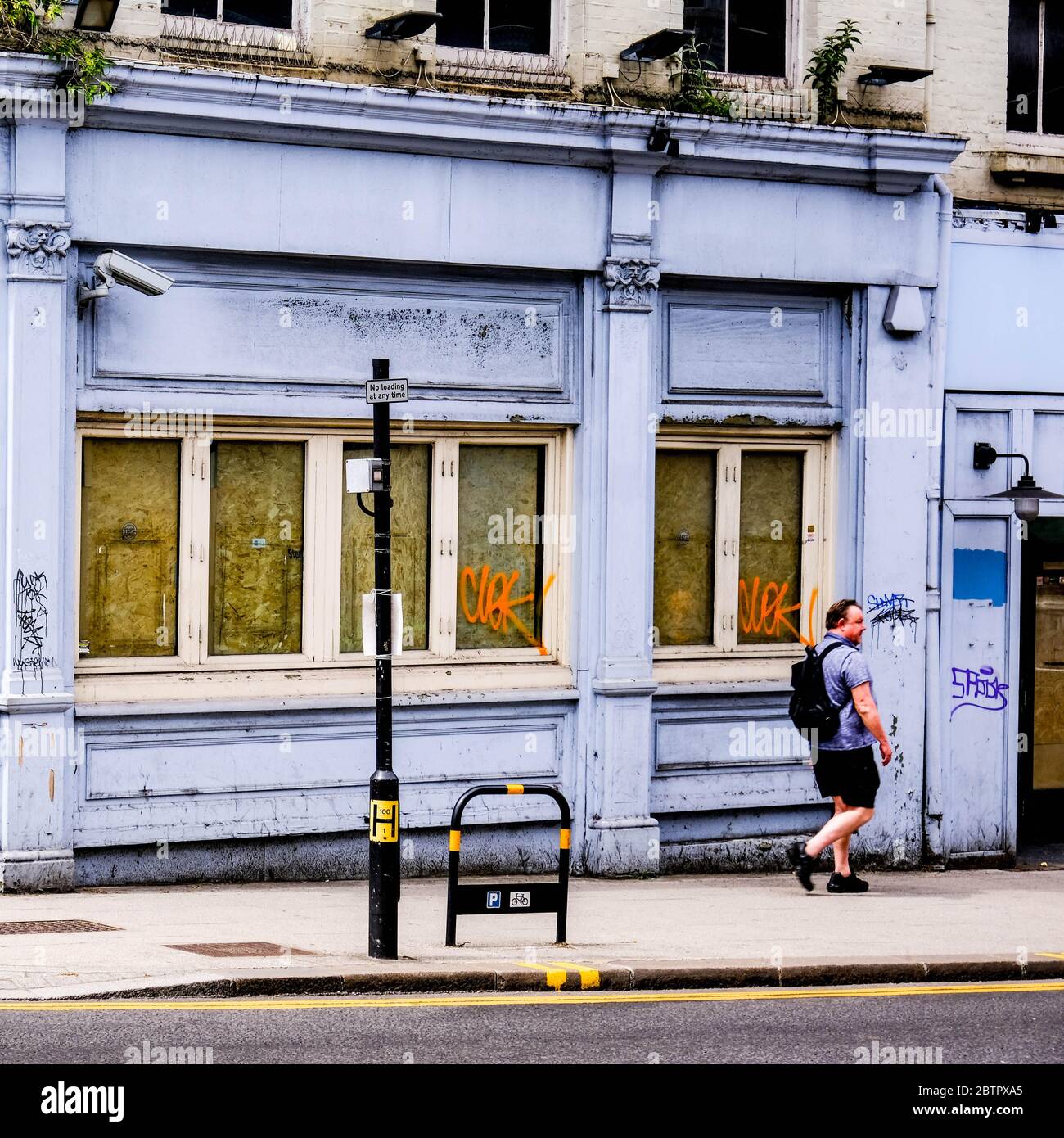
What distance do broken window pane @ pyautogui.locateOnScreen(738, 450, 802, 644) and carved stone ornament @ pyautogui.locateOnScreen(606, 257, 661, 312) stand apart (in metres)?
1.69

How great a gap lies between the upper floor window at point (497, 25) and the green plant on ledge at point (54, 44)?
2813 mm

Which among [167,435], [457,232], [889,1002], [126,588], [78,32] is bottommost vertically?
[889,1002]

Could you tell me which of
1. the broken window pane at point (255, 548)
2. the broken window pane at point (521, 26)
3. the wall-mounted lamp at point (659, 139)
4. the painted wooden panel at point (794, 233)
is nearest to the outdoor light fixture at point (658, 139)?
the wall-mounted lamp at point (659, 139)

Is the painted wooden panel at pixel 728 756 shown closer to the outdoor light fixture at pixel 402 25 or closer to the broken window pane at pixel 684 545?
the broken window pane at pixel 684 545

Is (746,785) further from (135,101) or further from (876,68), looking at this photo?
(135,101)

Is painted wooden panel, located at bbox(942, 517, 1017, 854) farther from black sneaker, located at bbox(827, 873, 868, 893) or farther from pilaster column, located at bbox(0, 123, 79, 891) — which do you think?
pilaster column, located at bbox(0, 123, 79, 891)

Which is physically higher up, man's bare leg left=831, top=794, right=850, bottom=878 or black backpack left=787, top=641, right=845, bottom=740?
black backpack left=787, top=641, right=845, bottom=740

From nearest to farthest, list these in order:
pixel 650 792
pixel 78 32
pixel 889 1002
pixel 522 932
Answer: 1. pixel 889 1002
2. pixel 522 932
3. pixel 78 32
4. pixel 650 792

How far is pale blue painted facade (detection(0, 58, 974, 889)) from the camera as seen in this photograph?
42.0 feet

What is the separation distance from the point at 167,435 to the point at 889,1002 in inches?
248

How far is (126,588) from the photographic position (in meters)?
13.3

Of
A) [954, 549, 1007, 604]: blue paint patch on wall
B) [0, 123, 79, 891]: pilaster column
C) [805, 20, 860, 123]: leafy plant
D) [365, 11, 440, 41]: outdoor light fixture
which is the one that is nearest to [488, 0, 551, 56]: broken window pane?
[365, 11, 440, 41]: outdoor light fixture

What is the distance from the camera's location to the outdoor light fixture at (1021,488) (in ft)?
50.4

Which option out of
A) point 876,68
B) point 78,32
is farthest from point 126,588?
point 876,68
